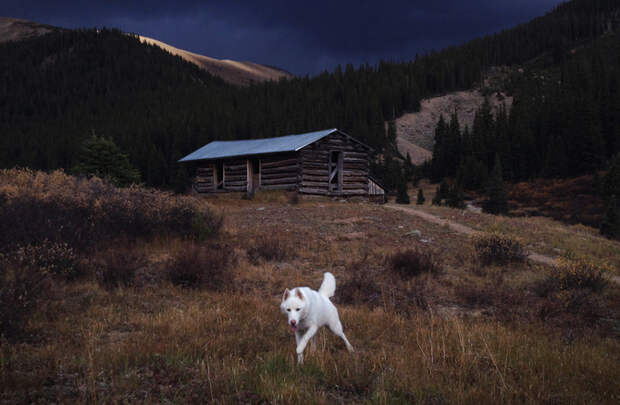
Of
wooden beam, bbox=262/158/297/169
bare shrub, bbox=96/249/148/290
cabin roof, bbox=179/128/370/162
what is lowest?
bare shrub, bbox=96/249/148/290

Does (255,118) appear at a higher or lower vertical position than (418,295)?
higher

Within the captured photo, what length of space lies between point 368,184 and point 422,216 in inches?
457

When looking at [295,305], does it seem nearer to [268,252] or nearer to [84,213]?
[268,252]

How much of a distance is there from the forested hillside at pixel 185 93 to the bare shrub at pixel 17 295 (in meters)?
46.4

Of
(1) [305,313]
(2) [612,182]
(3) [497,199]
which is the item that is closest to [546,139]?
(2) [612,182]

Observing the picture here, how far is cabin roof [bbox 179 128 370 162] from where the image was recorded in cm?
2641

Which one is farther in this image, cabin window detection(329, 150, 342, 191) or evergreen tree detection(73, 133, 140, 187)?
cabin window detection(329, 150, 342, 191)

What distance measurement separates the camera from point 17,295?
4.66 meters

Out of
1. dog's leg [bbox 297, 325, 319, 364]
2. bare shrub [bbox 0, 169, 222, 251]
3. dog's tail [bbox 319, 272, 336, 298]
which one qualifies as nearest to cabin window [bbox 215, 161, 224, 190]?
bare shrub [bbox 0, 169, 222, 251]

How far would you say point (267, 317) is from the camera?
535 cm

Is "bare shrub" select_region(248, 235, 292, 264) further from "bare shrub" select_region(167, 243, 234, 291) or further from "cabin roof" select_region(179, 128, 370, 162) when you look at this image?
"cabin roof" select_region(179, 128, 370, 162)

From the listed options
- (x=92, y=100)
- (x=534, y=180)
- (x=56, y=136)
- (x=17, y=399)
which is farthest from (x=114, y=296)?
(x=92, y=100)

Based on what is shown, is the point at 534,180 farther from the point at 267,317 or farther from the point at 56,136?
the point at 56,136

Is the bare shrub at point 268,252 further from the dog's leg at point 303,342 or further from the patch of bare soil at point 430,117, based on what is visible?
Answer: the patch of bare soil at point 430,117
